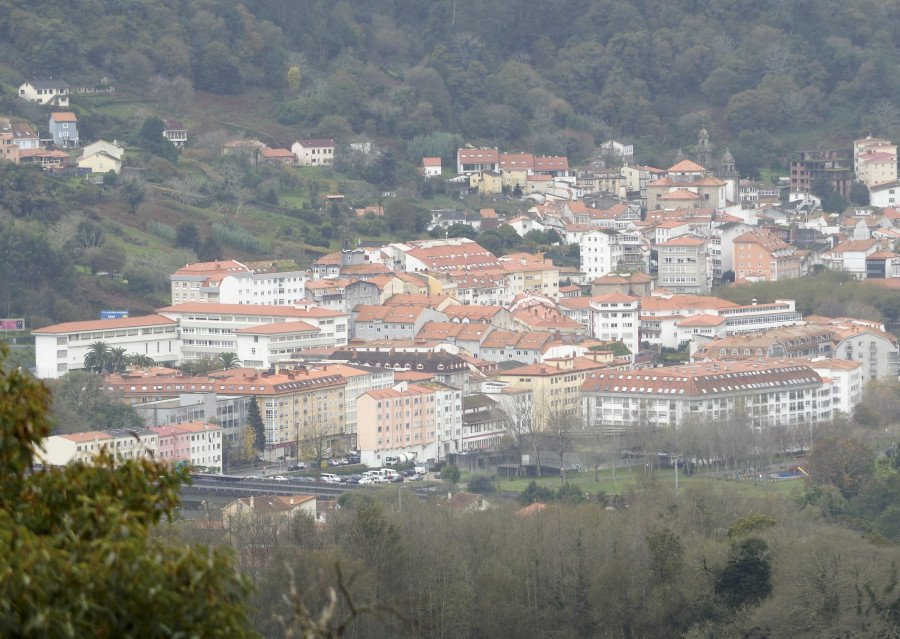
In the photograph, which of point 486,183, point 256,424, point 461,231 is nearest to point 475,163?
point 486,183

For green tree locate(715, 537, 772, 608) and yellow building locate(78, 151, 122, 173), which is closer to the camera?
green tree locate(715, 537, 772, 608)

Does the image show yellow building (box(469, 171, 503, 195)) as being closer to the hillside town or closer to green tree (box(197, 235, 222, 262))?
the hillside town

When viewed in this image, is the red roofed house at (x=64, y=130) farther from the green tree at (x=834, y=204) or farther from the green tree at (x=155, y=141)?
the green tree at (x=834, y=204)

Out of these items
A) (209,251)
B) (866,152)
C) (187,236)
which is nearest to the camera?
(187,236)

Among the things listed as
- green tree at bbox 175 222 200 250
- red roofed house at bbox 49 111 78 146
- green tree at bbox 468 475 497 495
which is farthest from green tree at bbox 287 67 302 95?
green tree at bbox 468 475 497 495

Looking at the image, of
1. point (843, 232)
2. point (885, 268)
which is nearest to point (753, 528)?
point (885, 268)

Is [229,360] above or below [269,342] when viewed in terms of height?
below

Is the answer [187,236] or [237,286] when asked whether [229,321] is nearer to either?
[237,286]
